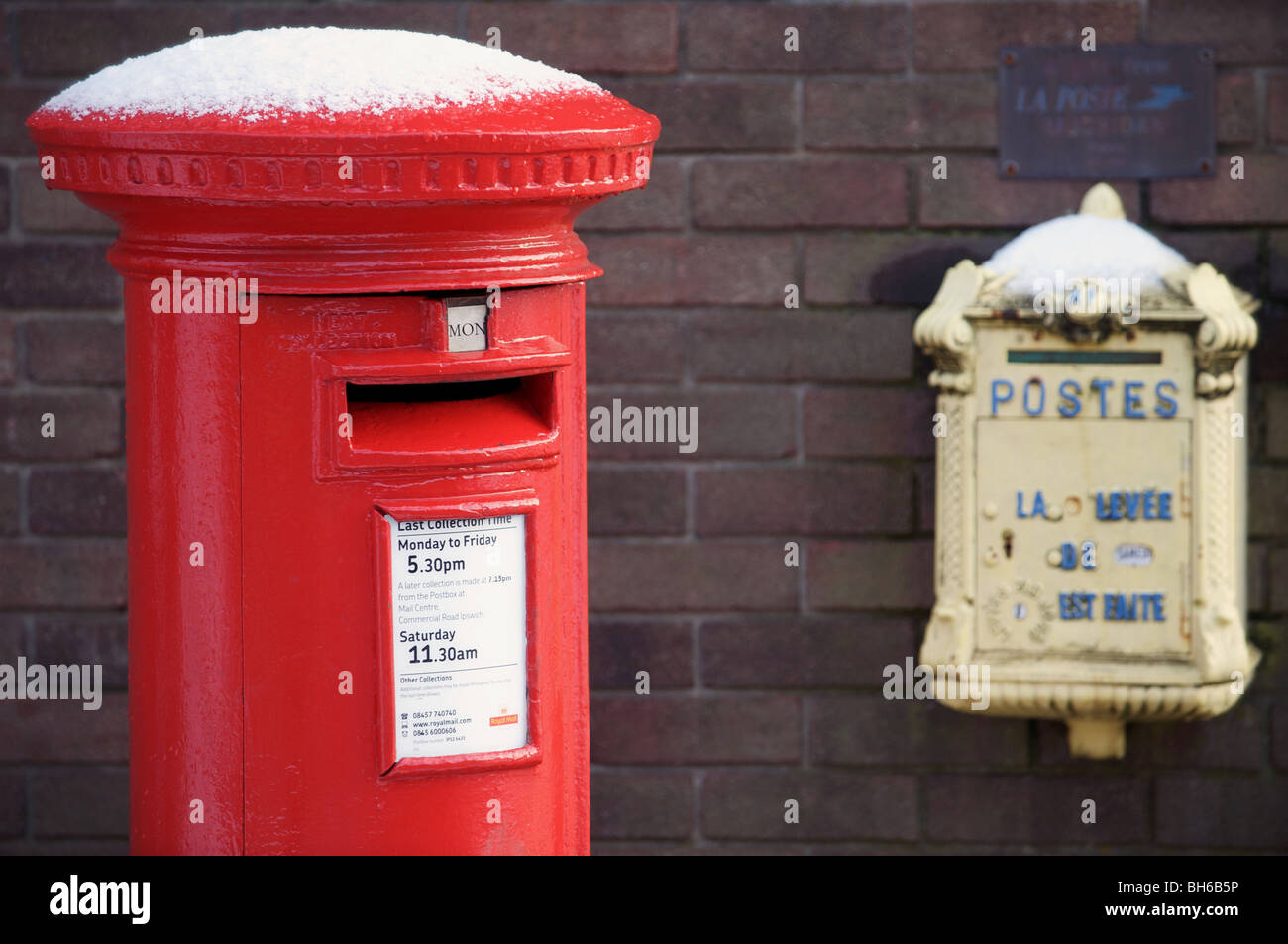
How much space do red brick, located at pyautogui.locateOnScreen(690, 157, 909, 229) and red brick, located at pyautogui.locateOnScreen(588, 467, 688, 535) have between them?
47 centimetres

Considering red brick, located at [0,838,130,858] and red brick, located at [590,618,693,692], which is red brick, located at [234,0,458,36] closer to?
red brick, located at [590,618,693,692]

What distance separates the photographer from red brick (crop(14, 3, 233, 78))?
2955 mm

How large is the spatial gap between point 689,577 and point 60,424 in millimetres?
1180

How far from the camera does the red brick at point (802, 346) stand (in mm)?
3002

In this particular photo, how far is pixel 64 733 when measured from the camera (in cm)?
311

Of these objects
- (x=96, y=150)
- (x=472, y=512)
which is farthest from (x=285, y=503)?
(x=96, y=150)

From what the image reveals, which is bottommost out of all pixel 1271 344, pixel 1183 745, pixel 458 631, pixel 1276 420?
pixel 1183 745

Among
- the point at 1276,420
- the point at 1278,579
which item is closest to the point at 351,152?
the point at 1276,420

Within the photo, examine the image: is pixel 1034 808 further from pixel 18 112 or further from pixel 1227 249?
pixel 18 112

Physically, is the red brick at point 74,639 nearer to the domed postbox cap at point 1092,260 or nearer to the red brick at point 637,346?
the red brick at point 637,346

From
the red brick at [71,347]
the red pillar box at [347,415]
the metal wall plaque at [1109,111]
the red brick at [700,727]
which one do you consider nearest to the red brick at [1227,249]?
the metal wall plaque at [1109,111]

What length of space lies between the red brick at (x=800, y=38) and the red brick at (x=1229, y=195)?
20.9 inches

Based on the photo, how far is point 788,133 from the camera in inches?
117

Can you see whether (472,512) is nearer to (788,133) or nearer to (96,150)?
(96,150)
